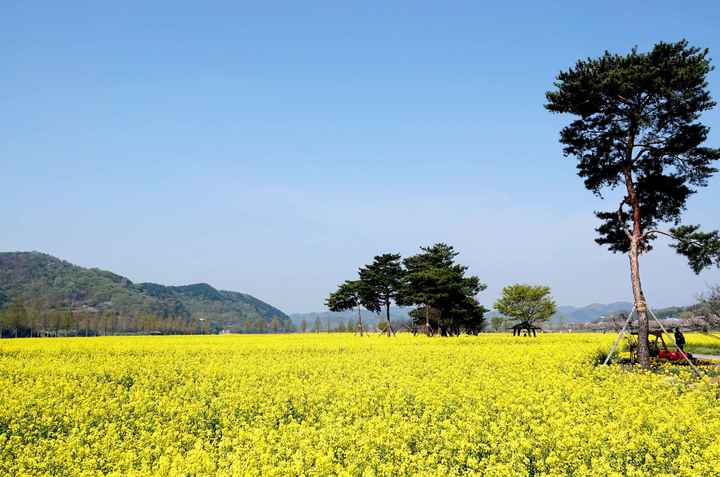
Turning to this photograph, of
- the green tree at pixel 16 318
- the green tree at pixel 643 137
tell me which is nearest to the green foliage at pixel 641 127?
the green tree at pixel 643 137

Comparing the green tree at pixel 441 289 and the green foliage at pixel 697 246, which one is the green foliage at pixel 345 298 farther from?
the green foliage at pixel 697 246

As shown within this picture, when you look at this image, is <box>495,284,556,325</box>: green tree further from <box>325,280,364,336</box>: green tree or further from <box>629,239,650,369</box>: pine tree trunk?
<box>629,239,650,369</box>: pine tree trunk

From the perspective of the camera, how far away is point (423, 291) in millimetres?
61500

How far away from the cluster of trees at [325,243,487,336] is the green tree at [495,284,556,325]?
824cm

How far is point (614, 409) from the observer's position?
39.0ft

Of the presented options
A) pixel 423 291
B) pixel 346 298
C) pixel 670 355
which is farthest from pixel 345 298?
pixel 670 355

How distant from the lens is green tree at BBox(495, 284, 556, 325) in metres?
95.8

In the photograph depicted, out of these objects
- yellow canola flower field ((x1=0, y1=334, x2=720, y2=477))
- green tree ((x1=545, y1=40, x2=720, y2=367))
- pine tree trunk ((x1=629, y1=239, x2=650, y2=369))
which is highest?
green tree ((x1=545, y1=40, x2=720, y2=367))

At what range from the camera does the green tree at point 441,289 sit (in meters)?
59.0

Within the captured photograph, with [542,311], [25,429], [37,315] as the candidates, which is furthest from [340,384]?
[37,315]

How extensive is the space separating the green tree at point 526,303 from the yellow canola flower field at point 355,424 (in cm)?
7850

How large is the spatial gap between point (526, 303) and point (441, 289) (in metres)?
43.5

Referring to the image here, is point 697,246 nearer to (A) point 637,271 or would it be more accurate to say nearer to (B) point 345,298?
(A) point 637,271

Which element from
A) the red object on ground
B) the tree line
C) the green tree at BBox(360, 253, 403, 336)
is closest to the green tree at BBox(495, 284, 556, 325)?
the tree line
